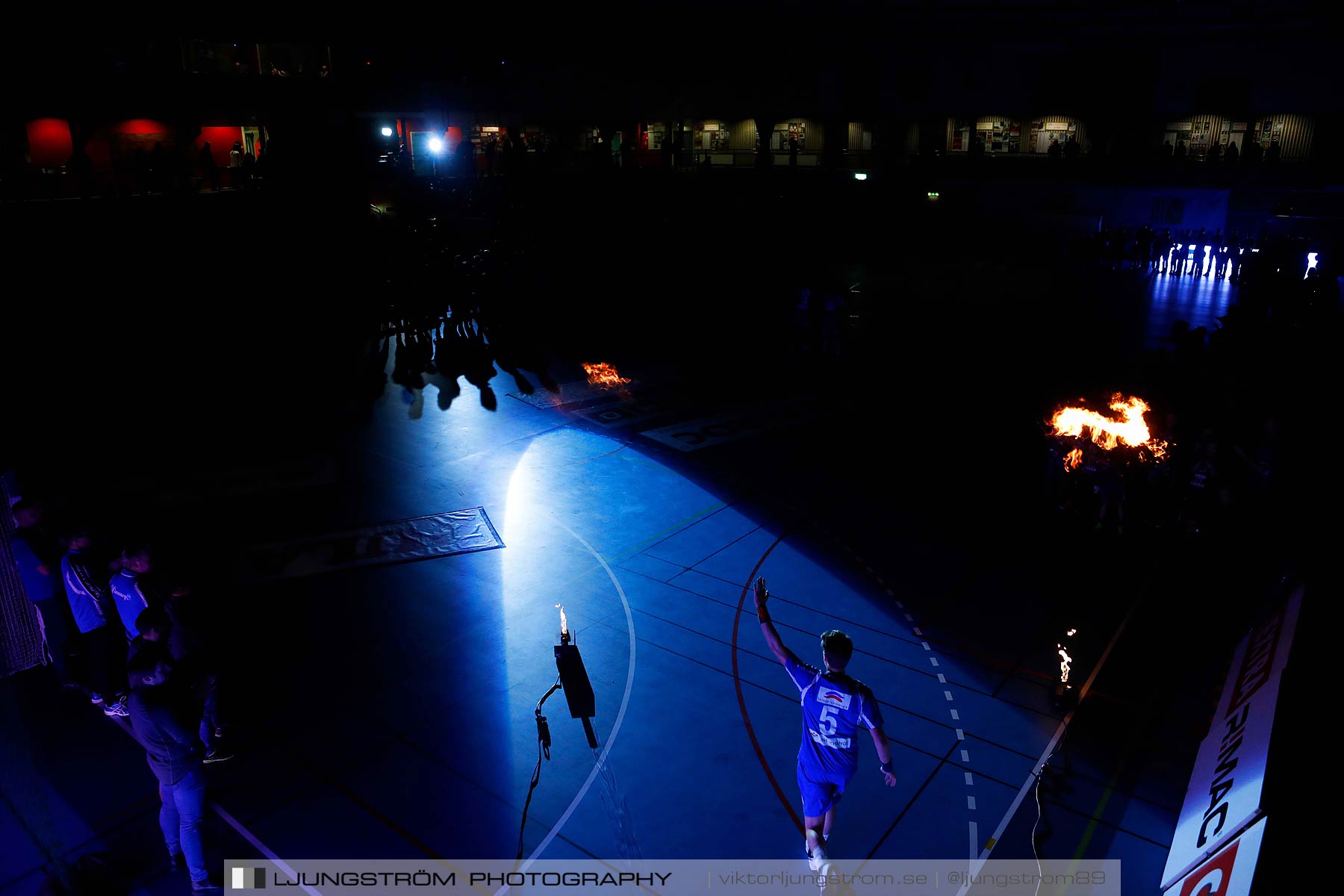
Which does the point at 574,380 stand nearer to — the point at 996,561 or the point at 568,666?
the point at 996,561

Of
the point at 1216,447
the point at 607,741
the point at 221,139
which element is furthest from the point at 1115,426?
the point at 221,139

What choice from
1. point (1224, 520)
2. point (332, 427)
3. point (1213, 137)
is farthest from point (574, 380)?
point (1213, 137)

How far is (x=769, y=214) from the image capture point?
30.0m

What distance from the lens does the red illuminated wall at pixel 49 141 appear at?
27234mm

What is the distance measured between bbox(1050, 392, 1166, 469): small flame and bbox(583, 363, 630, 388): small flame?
11484 millimetres

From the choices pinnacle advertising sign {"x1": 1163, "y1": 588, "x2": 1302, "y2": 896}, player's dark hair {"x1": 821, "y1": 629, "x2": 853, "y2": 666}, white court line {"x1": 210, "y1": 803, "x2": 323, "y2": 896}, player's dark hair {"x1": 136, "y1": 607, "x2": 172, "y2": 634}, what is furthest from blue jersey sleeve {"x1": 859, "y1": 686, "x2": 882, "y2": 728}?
player's dark hair {"x1": 136, "y1": 607, "x2": 172, "y2": 634}

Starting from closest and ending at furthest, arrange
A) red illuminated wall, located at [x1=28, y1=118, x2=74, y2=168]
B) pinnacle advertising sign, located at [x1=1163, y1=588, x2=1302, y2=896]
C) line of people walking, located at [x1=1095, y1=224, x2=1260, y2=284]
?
1. pinnacle advertising sign, located at [x1=1163, y1=588, x2=1302, y2=896]
2. red illuminated wall, located at [x1=28, y1=118, x2=74, y2=168]
3. line of people walking, located at [x1=1095, y1=224, x2=1260, y2=284]

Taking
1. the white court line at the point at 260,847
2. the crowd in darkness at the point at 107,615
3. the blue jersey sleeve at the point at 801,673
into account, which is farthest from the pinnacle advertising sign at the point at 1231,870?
the crowd in darkness at the point at 107,615

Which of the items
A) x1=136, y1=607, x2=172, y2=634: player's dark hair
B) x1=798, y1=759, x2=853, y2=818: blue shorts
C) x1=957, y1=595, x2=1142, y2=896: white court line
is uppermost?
x1=136, y1=607, x2=172, y2=634: player's dark hair

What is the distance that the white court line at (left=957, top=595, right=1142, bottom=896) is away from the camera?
709 centimetres

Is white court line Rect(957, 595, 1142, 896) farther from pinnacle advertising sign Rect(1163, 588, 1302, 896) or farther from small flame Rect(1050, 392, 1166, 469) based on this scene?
small flame Rect(1050, 392, 1166, 469)

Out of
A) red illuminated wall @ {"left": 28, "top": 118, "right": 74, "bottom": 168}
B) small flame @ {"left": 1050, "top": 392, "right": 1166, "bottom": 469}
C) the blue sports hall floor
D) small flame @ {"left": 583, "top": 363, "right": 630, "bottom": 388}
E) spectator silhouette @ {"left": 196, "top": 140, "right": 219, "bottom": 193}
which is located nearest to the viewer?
the blue sports hall floor

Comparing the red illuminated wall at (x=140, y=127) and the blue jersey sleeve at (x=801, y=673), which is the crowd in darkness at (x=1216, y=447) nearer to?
the blue jersey sleeve at (x=801, y=673)

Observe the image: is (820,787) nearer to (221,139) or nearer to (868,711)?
(868,711)
